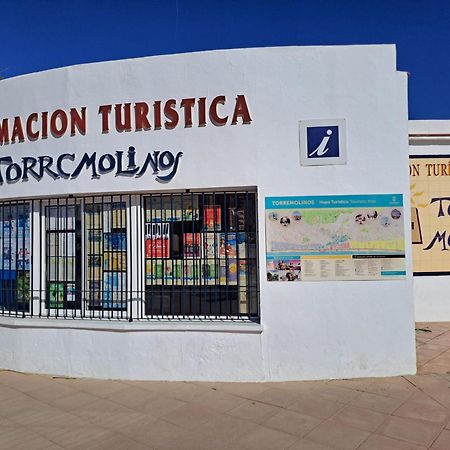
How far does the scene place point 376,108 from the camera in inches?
211

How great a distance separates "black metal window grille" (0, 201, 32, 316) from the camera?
6.33m

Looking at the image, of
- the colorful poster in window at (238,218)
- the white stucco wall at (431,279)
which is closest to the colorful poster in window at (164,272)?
the colorful poster in window at (238,218)

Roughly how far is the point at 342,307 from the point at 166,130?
3231 mm

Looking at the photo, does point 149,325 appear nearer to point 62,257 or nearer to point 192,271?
point 192,271

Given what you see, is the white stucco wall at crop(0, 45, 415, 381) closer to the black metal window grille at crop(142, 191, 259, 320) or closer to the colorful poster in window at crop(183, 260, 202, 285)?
the black metal window grille at crop(142, 191, 259, 320)

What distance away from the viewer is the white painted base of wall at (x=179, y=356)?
5312 mm

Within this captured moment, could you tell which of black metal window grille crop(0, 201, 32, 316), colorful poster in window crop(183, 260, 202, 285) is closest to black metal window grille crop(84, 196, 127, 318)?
colorful poster in window crop(183, 260, 202, 285)

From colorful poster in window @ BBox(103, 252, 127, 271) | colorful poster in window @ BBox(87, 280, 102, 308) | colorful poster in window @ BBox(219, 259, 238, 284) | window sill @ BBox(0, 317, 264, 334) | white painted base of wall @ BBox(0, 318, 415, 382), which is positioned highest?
colorful poster in window @ BBox(103, 252, 127, 271)

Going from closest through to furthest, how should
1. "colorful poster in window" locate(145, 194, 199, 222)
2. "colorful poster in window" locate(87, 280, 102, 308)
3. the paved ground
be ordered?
the paved ground → "colorful poster in window" locate(145, 194, 199, 222) → "colorful poster in window" locate(87, 280, 102, 308)

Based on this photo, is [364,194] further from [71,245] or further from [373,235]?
[71,245]

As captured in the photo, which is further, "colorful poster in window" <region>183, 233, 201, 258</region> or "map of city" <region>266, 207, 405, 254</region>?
"colorful poster in window" <region>183, 233, 201, 258</region>

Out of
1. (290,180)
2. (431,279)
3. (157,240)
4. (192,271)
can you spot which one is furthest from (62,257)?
(431,279)

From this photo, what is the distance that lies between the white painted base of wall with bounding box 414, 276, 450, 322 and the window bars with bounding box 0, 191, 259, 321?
4.64 m

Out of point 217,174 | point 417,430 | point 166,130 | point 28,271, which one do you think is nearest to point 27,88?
point 166,130
